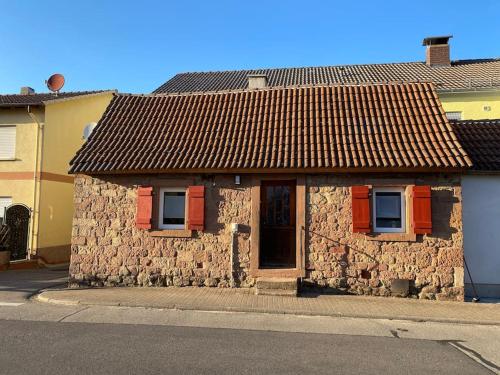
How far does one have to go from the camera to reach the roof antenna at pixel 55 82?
59.9ft

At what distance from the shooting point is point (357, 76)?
2033 cm

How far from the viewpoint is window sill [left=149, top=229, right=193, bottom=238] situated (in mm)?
10203

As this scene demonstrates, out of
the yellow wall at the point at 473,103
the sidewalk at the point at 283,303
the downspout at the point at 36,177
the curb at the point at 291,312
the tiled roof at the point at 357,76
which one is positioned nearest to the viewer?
the curb at the point at 291,312

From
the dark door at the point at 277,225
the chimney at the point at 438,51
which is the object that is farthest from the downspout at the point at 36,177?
the chimney at the point at 438,51

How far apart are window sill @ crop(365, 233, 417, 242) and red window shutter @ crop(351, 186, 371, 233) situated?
185 millimetres

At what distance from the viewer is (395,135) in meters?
10.1

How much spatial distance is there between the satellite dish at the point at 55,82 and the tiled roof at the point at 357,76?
4.56 meters

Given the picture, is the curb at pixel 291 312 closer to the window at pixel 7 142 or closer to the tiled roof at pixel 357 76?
the window at pixel 7 142

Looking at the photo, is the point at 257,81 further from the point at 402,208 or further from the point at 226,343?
the point at 226,343

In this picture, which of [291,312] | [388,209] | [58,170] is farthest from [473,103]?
[58,170]

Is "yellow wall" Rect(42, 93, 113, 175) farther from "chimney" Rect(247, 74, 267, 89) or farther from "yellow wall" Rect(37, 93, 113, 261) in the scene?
"chimney" Rect(247, 74, 267, 89)

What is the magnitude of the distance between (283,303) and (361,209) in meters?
2.92

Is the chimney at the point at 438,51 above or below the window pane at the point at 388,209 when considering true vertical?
above

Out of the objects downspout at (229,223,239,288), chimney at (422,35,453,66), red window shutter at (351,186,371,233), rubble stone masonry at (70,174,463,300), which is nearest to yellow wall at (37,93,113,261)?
rubble stone masonry at (70,174,463,300)
